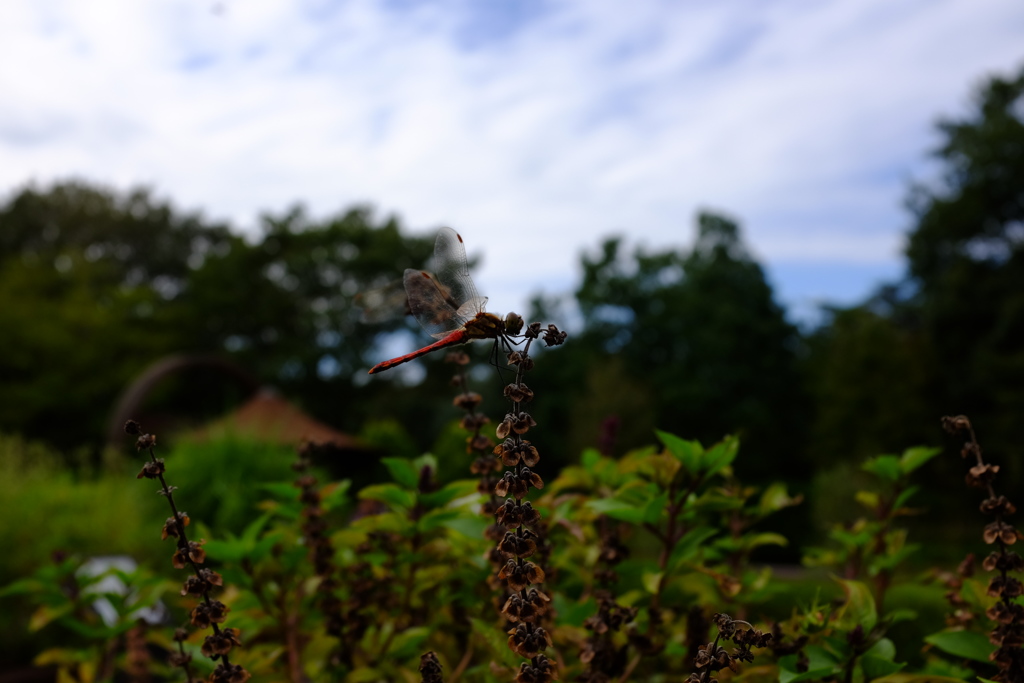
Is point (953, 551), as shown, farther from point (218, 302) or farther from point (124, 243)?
point (124, 243)

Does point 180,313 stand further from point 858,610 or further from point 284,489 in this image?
point 858,610

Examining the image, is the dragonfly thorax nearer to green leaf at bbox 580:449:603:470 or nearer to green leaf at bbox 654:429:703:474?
green leaf at bbox 654:429:703:474

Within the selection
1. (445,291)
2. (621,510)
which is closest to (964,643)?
(621,510)

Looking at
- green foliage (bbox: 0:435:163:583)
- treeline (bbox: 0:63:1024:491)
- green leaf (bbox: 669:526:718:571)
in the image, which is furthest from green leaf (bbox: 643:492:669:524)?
treeline (bbox: 0:63:1024:491)

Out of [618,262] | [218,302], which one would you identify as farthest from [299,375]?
[618,262]

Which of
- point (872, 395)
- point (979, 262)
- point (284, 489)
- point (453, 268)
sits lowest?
point (284, 489)

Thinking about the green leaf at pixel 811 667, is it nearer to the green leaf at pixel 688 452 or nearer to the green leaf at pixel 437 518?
the green leaf at pixel 688 452
